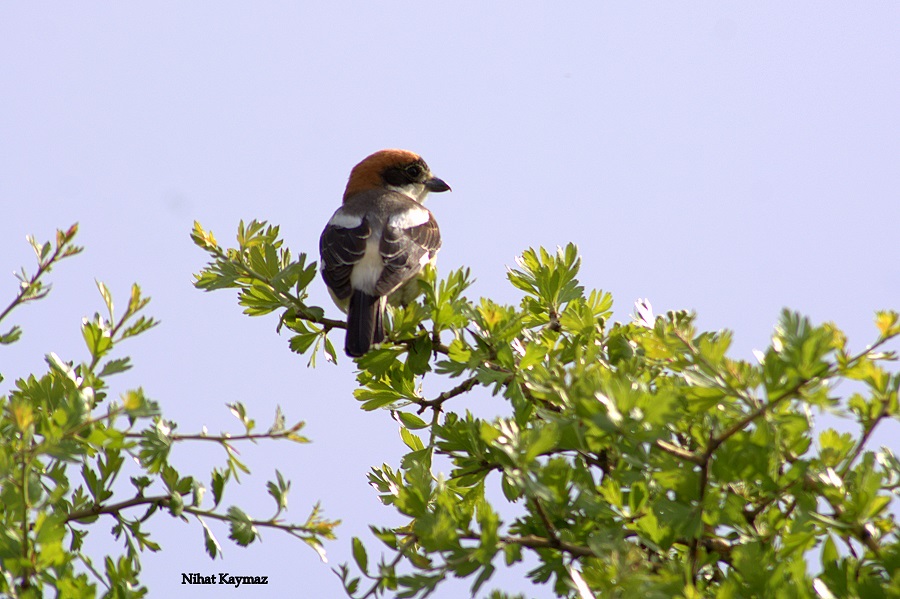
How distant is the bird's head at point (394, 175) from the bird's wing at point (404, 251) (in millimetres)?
1349

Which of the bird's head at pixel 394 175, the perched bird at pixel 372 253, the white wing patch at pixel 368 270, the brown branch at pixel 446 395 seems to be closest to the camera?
the brown branch at pixel 446 395

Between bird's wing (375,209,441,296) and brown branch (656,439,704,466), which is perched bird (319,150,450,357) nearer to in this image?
bird's wing (375,209,441,296)

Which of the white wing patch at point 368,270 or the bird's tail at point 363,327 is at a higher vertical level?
the white wing patch at point 368,270

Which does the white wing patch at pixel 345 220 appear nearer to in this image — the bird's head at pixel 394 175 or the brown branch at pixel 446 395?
the bird's head at pixel 394 175

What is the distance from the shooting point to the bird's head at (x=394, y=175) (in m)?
7.47

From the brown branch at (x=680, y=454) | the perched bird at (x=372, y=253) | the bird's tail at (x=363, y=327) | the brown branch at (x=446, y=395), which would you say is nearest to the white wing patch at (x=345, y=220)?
the perched bird at (x=372, y=253)

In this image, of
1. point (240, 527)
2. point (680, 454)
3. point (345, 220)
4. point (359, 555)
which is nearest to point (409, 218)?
point (345, 220)

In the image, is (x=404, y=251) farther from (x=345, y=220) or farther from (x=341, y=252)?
(x=345, y=220)

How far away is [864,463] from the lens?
2.54 metres

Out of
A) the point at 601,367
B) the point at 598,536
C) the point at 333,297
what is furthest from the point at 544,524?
the point at 333,297

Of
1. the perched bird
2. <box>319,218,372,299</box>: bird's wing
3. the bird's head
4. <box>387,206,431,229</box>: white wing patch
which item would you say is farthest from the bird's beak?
<box>319,218,372,299</box>: bird's wing

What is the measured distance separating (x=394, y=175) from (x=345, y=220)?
56.3 inches

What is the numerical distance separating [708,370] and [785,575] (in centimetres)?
55

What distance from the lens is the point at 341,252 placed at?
5688 mm
